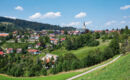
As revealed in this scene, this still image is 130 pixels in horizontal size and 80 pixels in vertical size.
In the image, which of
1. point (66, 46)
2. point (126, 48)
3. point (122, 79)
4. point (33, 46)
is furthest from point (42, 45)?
point (122, 79)

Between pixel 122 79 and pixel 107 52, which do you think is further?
pixel 107 52

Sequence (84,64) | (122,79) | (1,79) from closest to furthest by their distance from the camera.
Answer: (122,79) → (1,79) → (84,64)

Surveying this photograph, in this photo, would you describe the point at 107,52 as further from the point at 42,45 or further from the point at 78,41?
the point at 42,45

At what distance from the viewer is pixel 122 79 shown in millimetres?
10891

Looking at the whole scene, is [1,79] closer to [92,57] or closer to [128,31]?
[92,57]

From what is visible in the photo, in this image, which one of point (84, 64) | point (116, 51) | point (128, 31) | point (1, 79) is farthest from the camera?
point (128, 31)

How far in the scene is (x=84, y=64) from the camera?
4041 cm

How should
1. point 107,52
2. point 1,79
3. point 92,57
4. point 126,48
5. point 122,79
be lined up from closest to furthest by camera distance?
1. point 122,79
2. point 1,79
3. point 126,48
4. point 92,57
5. point 107,52

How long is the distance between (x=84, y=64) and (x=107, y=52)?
12641 mm

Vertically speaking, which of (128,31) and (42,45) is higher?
(128,31)

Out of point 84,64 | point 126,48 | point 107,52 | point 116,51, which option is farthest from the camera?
point 116,51

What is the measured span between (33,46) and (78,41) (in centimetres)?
3732

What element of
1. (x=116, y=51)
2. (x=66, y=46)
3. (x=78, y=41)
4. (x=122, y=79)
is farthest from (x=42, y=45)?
(x=122, y=79)

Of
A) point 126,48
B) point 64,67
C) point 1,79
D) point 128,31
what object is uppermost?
point 128,31
